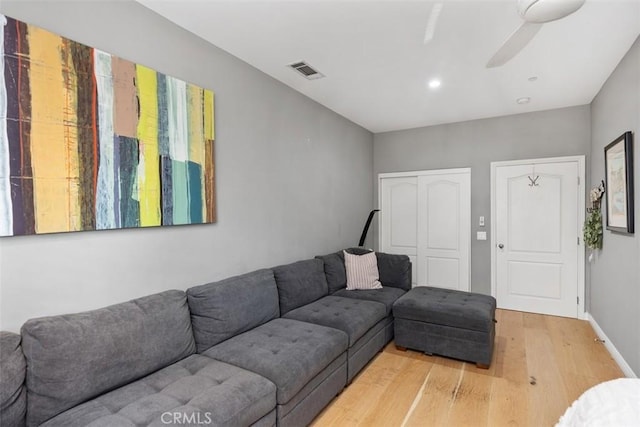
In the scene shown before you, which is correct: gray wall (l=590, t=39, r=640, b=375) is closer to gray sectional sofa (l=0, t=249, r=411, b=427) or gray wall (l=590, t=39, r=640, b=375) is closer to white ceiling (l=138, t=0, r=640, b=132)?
white ceiling (l=138, t=0, r=640, b=132)

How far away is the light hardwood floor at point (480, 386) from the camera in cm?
218

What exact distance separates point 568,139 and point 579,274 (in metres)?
1.72

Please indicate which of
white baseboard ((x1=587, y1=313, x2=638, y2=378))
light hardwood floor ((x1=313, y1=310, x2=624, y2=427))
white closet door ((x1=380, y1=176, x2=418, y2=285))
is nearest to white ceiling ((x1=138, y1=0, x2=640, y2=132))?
white closet door ((x1=380, y1=176, x2=418, y2=285))

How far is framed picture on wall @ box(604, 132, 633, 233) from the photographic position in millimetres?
2535

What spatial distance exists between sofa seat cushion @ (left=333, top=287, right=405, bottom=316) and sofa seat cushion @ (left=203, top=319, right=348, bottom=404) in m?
0.97

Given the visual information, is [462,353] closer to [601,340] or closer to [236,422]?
[601,340]

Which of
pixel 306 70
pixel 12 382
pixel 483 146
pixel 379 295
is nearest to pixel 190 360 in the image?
pixel 12 382

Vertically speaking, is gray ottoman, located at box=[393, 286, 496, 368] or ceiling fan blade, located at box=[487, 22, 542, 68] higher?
ceiling fan blade, located at box=[487, 22, 542, 68]

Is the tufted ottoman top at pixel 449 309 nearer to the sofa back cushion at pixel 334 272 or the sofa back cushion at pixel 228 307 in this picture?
the sofa back cushion at pixel 334 272

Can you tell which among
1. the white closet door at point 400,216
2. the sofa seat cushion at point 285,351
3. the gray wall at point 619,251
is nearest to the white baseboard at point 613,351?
the gray wall at point 619,251

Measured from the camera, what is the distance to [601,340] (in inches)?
131

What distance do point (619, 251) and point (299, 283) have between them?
9.49ft

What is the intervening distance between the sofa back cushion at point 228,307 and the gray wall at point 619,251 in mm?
2861

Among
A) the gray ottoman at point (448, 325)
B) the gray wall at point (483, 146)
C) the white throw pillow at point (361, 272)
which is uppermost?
the gray wall at point (483, 146)
